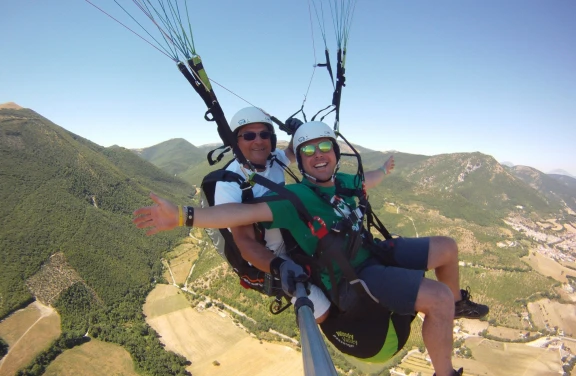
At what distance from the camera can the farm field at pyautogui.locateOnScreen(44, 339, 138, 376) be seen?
37500 millimetres

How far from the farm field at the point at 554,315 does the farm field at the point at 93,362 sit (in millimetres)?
63928

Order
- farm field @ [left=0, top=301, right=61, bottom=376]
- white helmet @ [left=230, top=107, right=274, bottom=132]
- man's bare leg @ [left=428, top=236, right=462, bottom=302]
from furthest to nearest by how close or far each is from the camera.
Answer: farm field @ [left=0, top=301, right=61, bottom=376] < white helmet @ [left=230, top=107, right=274, bottom=132] < man's bare leg @ [left=428, top=236, right=462, bottom=302]

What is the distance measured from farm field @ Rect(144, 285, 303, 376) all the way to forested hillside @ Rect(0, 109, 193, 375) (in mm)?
2508

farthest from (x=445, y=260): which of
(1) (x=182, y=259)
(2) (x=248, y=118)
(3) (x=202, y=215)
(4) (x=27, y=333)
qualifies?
(1) (x=182, y=259)

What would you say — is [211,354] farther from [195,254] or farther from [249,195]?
[249,195]

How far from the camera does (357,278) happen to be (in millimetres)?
2926

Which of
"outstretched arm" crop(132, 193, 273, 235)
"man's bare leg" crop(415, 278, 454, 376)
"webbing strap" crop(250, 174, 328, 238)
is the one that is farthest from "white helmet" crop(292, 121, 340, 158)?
"man's bare leg" crop(415, 278, 454, 376)

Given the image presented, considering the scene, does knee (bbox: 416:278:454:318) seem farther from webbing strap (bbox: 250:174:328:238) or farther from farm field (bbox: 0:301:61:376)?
farm field (bbox: 0:301:61:376)

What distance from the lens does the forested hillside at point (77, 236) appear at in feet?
148

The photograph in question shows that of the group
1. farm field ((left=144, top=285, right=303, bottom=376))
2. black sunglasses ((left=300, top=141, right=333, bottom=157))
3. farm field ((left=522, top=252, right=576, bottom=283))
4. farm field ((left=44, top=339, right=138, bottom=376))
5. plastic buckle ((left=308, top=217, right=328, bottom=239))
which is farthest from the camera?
farm field ((left=522, top=252, right=576, bottom=283))

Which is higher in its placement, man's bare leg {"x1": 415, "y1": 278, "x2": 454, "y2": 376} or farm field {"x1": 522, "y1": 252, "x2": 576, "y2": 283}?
man's bare leg {"x1": 415, "y1": 278, "x2": 454, "y2": 376}

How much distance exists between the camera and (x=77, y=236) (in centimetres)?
5878

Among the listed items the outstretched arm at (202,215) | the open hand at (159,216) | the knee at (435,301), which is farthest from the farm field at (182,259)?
the knee at (435,301)

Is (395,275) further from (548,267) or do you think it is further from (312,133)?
(548,267)
